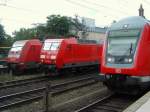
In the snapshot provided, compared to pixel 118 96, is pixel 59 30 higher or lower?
higher

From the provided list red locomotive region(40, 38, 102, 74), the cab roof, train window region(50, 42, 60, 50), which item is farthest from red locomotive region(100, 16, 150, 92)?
train window region(50, 42, 60, 50)

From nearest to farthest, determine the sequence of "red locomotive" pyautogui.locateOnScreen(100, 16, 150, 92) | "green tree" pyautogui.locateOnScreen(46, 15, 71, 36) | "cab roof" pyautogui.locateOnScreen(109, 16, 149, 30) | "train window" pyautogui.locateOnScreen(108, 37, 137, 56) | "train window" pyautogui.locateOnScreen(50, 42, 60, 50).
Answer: "red locomotive" pyautogui.locateOnScreen(100, 16, 150, 92), "train window" pyautogui.locateOnScreen(108, 37, 137, 56), "cab roof" pyautogui.locateOnScreen(109, 16, 149, 30), "train window" pyautogui.locateOnScreen(50, 42, 60, 50), "green tree" pyautogui.locateOnScreen(46, 15, 71, 36)

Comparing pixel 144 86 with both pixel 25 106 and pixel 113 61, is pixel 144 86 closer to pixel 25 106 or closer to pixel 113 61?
pixel 113 61

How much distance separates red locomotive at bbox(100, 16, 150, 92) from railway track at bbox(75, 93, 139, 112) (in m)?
0.43

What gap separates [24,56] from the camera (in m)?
24.7

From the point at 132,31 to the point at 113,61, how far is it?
1.37 metres

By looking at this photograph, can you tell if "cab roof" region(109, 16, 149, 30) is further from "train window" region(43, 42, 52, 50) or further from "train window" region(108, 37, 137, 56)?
"train window" region(43, 42, 52, 50)

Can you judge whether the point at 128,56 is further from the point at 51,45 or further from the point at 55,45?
the point at 51,45

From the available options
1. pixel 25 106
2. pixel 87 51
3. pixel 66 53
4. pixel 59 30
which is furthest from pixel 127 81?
pixel 59 30

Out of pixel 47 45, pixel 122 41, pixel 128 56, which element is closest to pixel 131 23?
pixel 122 41

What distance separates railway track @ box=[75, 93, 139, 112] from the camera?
12.5m

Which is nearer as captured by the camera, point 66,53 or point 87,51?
point 66,53

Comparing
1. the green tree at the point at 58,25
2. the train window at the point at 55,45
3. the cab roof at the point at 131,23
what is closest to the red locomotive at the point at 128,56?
the cab roof at the point at 131,23

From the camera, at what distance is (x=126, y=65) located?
14.1 m
